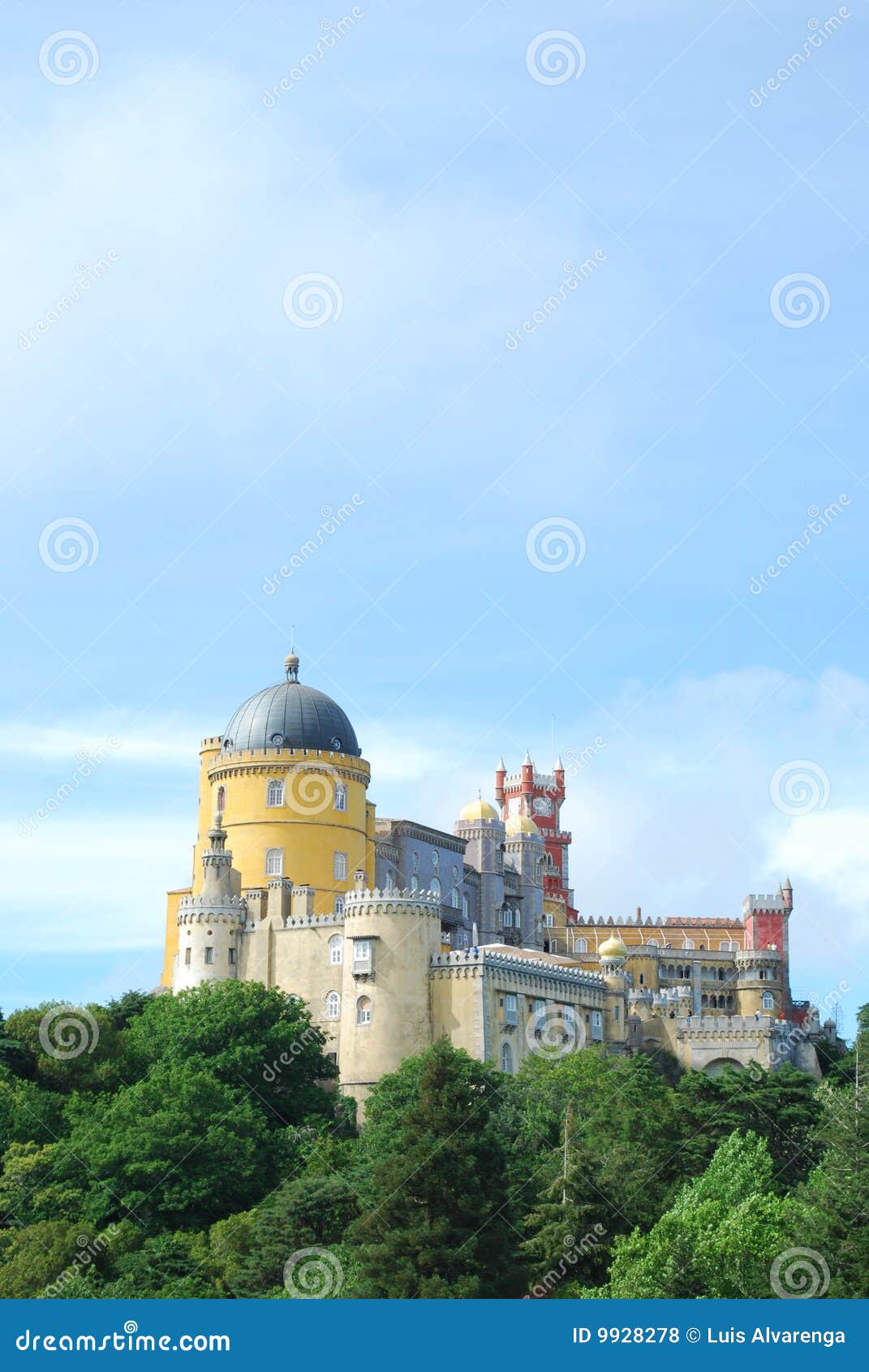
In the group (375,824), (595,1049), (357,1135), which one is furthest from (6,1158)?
(375,824)

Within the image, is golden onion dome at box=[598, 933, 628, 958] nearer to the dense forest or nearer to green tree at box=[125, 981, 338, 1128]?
the dense forest

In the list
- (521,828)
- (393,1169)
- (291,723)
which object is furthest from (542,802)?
(393,1169)

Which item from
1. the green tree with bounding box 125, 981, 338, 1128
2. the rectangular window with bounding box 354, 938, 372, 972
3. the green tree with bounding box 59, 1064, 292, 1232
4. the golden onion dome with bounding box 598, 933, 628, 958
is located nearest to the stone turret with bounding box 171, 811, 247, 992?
the green tree with bounding box 125, 981, 338, 1128

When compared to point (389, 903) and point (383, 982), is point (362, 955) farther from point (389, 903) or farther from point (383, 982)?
point (389, 903)

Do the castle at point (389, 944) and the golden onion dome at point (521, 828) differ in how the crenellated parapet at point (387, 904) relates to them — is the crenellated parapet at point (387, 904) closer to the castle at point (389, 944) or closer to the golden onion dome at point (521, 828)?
the castle at point (389, 944)

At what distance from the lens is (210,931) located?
98688mm

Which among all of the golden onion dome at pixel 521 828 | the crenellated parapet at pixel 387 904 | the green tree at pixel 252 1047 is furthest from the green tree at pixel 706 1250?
the golden onion dome at pixel 521 828

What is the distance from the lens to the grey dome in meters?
105

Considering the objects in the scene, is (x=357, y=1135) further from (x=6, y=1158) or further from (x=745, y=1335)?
(x=745, y=1335)

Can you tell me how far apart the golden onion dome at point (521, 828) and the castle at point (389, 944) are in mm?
4383

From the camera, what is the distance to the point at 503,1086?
88.6 metres

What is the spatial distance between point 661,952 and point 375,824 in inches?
773

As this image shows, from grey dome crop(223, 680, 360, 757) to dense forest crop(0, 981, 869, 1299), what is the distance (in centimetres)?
1312

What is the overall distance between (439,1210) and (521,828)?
63000mm
